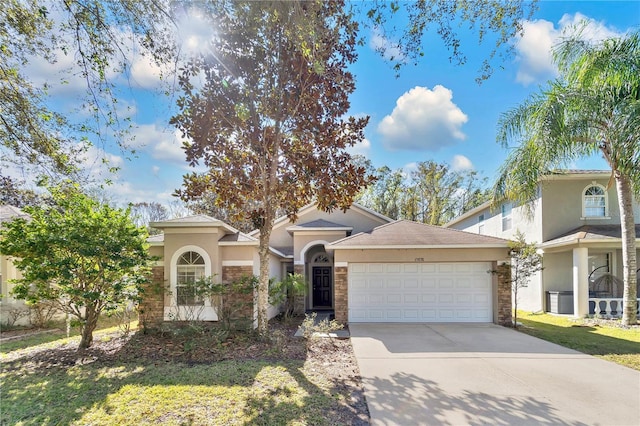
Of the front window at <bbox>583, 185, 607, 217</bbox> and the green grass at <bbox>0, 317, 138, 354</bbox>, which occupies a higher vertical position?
the front window at <bbox>583, 185, 607, 217</bbox>

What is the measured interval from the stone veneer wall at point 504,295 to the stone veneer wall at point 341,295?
18.4 feet

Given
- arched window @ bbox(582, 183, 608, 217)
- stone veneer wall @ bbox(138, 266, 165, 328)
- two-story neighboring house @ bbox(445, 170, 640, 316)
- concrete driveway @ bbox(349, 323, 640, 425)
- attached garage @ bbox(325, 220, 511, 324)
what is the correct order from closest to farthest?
concrete driveway @ bbox(349, 323, 640, 425), stone veneer wall @ bbox(138, 266, 165, 328), attached garage @ bbox(325, 220, 511, 324), two-story neighboring house @ bbox(445, 170, 640, 316), arched window @ bbox(582, 183, 608, 217)

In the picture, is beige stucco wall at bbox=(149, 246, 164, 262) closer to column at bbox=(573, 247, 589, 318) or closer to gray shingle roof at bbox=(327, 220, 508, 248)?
gray shingle roof at bbox=(327, 220, 508, 248)

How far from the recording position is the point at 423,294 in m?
12.7

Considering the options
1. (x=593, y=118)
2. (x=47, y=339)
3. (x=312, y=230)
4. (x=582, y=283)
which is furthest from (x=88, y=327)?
(x=582, y=283)

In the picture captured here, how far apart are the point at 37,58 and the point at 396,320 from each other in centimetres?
1277

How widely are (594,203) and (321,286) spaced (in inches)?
542

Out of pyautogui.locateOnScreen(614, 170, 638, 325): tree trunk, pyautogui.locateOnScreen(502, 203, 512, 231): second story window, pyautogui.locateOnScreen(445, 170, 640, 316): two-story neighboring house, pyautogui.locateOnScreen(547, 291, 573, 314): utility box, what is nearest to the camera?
pyautogui.locateOnScreen(614, 170, 638, 325): tree trunk

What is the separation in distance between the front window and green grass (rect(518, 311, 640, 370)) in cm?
540

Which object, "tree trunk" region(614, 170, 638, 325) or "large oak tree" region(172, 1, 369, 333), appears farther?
"tree trunk" region(614, 170, 638, 325)

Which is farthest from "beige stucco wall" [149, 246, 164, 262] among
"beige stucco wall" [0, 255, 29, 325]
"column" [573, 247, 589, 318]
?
"column" [573, 247, 589, 318]

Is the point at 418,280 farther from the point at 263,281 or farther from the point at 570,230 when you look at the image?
the point at 570,230

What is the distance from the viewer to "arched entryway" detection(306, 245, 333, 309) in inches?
701

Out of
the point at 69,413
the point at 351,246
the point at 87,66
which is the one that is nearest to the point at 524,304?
the point at 351,246
